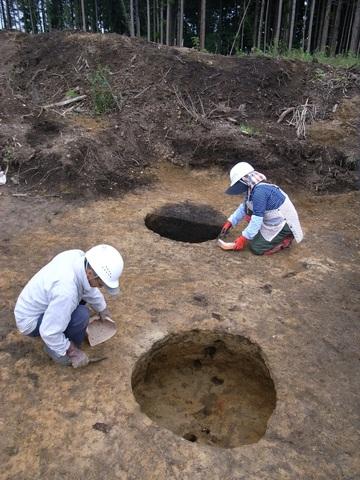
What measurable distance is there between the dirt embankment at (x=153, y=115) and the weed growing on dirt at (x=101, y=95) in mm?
47

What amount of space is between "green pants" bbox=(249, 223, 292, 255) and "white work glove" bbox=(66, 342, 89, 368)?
273 centimetres

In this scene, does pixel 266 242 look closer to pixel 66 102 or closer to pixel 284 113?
pixel 284 113

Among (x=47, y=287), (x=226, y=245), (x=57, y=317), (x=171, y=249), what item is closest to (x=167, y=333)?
(x=57, y=317)

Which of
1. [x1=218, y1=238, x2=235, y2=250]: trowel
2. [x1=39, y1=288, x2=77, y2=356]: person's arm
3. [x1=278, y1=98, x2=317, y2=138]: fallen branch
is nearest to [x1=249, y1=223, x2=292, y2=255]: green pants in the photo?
[x1=218, y1=238, x2=235, y2=250]: trowel

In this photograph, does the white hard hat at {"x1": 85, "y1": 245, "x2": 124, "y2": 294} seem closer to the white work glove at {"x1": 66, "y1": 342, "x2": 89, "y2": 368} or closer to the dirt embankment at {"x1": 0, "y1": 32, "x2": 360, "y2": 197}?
the white work glove at {"x1": 66, "y1": 342, "x2": 89, "y2": 368}

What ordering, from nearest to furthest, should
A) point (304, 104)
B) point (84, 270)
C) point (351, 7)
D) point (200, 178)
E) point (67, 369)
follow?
point (84, 270) → point (67, 369) → point (200, 178) → point (304, 104) → point (351, 7)

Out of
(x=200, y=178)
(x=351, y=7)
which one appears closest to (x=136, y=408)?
(x=200, y=178)

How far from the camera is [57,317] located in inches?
111

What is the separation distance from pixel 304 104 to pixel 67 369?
8013mm

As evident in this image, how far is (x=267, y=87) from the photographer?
30.7ft

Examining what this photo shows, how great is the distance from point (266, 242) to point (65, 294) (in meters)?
3.05

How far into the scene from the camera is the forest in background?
57.5 ft

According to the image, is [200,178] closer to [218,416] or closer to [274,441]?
[218,416]

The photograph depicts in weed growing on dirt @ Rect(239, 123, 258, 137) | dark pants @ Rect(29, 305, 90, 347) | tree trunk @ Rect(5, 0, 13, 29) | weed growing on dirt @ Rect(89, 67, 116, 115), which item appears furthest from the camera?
tree trunk @ Rect(5, 0, 13, 29)
